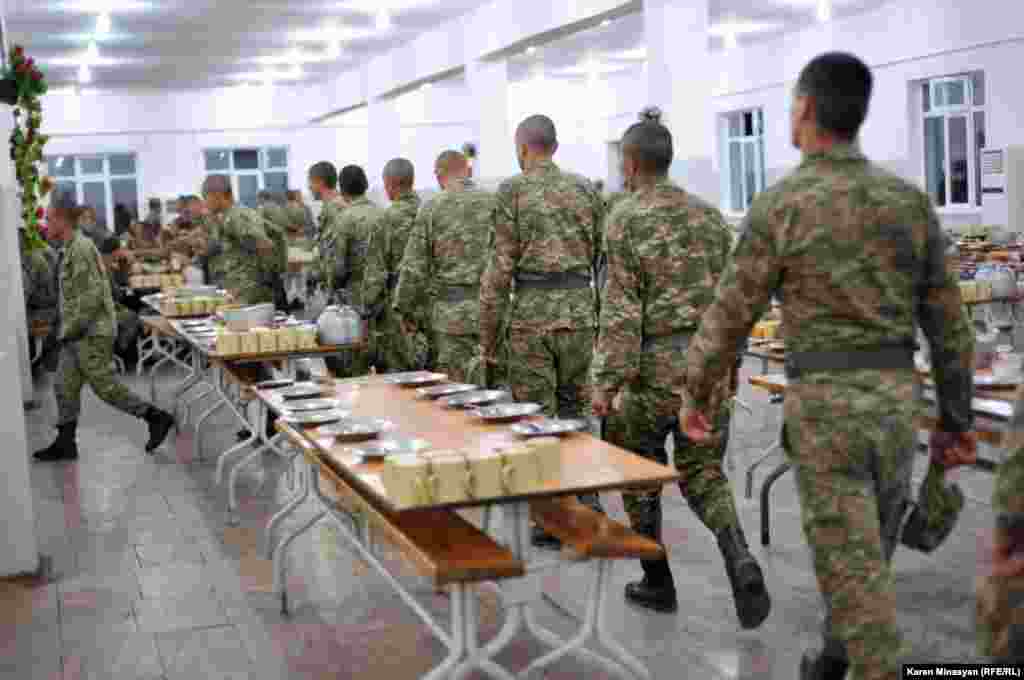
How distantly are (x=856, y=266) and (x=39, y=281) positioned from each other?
871 centimetres

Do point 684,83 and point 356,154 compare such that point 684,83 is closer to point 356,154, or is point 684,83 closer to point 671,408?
point 671,408

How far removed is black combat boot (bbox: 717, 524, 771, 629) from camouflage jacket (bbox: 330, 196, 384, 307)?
12.5 feet

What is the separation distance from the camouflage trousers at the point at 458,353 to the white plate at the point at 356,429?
7.20ft

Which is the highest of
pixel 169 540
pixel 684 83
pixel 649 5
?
pixel 649 5

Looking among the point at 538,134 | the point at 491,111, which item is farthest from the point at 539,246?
the point at 491,111

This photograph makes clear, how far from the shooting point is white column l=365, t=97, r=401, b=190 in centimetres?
2300

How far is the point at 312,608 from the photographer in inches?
180

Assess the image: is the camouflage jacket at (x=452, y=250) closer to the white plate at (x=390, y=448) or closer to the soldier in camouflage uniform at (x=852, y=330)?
the white plate at (x=390, y=448)

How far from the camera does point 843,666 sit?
10.1 ft

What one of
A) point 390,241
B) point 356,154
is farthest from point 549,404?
point 356,154

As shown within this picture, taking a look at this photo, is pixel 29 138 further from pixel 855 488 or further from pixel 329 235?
pixel 855 488

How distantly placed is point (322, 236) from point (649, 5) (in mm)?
4898

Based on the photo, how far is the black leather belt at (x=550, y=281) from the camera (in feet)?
16.3

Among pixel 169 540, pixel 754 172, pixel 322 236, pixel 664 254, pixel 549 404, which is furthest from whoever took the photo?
pixel 754 172
